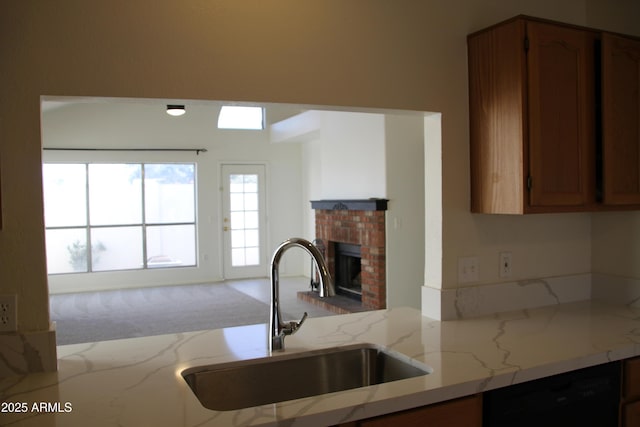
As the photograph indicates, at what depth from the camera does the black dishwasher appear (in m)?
1.54

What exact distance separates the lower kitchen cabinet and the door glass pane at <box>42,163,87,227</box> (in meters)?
7.83

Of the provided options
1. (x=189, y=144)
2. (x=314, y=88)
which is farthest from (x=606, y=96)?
(x=189, y=144)

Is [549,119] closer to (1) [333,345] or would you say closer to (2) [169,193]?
(1) [333,345]

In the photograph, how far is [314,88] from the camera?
1.88m

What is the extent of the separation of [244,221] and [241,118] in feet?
5.75

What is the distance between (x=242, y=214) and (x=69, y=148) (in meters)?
2.86

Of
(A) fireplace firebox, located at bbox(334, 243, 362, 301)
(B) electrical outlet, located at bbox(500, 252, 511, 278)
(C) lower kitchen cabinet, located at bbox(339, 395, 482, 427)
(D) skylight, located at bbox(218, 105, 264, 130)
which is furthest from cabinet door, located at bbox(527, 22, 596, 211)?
(D) skylight, located at bbox(218, 105, 264, 130)

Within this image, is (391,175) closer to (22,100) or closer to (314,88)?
(314,88)

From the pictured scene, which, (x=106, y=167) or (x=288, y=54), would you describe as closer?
(x=288, y=54)

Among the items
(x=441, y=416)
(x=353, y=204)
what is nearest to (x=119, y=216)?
(x=353, y=204)

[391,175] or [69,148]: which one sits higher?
[69,148]

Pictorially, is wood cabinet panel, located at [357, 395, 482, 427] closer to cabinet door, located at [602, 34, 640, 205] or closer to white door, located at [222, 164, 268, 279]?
cabinet door, located at [602, 34, 640, 205]

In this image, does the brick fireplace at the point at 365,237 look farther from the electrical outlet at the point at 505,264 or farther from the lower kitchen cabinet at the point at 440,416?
the lower kitchen cabinet at the point at 440,416

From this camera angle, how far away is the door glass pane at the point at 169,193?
28.0 ft
